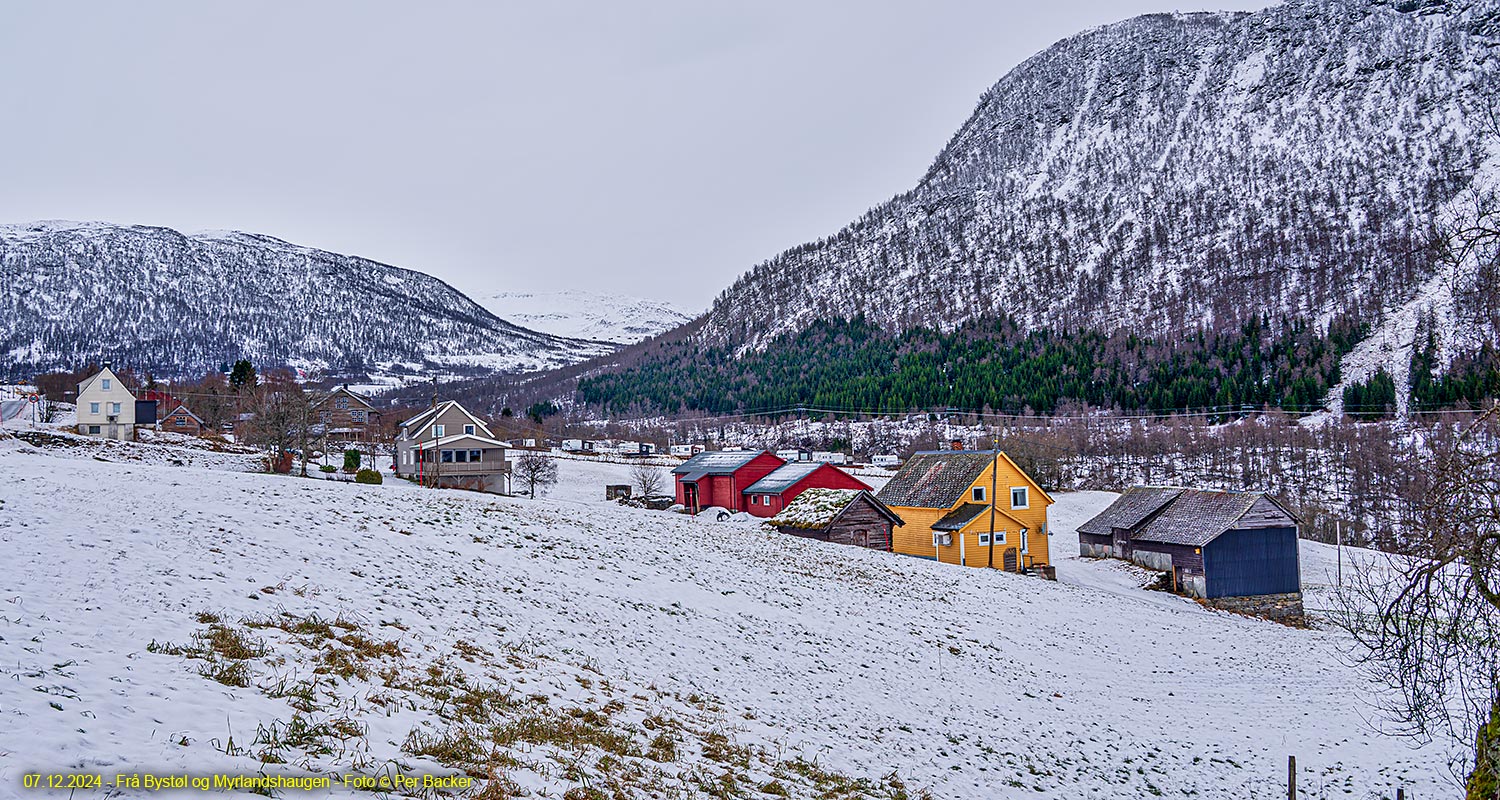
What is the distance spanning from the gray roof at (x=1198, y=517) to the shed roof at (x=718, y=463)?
1185 inches

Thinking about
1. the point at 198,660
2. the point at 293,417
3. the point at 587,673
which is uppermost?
the point at 293,417

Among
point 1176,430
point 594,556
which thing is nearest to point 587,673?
point 594,556

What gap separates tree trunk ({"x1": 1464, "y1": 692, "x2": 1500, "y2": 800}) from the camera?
984cm

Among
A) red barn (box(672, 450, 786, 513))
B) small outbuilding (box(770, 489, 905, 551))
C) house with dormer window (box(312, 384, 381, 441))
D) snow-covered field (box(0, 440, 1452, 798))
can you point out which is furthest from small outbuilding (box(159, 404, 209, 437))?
small outbuilding (box(770, 489, 905, 551))

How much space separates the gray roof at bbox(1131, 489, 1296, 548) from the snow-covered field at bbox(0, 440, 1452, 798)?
1229cm

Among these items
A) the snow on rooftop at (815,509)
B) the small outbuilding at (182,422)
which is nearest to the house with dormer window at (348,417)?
the small outbuilding at (182,422)

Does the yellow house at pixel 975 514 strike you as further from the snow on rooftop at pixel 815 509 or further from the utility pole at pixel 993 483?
the snow on rooftop at pixel 815 509

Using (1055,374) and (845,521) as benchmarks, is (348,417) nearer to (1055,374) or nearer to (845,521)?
(845,521)

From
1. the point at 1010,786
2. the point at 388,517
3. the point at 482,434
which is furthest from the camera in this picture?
the point at 482,434

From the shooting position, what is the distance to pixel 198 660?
37.5 ft

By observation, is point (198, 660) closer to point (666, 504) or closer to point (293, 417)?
point (293, 417)

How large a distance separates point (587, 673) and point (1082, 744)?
38.2 feet

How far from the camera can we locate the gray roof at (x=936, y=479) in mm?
48875

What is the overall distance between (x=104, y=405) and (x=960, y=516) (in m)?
80.6
